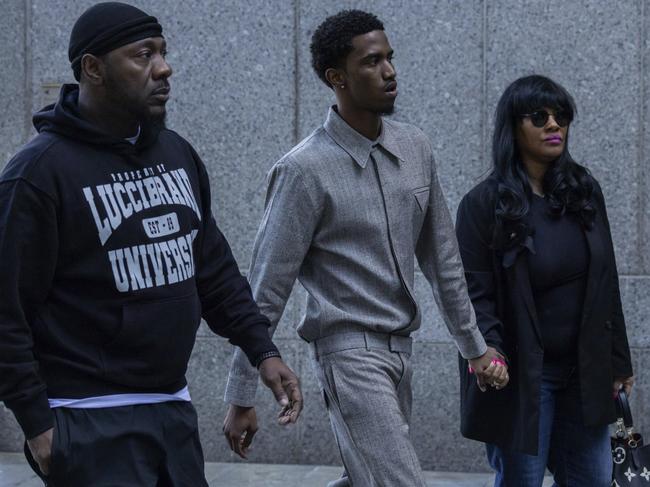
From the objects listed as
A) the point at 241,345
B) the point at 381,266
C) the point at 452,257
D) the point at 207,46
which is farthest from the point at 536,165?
the point at 207,46

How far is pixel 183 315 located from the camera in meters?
3.30

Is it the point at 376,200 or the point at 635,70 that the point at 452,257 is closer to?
the point at 376,200

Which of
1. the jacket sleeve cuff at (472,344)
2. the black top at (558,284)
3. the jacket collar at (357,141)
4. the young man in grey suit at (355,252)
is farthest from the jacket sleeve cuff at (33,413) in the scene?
the black top at (558,284)

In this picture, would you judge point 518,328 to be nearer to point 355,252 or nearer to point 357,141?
point 355,252

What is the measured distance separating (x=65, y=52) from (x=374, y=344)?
3.63 meters

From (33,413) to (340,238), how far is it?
4.37ft

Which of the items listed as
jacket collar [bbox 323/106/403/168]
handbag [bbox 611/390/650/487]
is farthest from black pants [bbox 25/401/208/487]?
handbag [bbox 611/390/650/487]

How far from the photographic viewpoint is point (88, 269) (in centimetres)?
314

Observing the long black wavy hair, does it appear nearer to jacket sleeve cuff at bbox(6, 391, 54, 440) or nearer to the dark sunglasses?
the dark sunglasses

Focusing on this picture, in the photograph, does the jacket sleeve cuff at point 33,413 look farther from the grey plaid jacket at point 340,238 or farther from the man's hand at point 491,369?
the man's hand at point 491,369

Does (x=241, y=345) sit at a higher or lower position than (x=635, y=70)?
lower

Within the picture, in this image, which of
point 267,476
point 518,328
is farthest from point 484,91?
point 518,328

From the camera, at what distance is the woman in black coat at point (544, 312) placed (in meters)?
4.43

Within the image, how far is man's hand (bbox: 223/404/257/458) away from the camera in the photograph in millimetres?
3727
